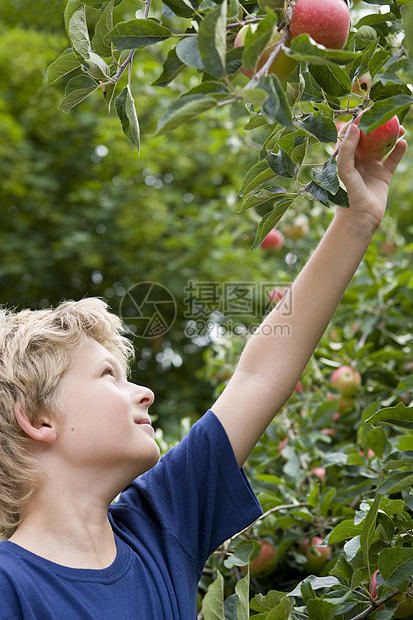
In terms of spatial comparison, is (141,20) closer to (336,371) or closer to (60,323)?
(60,323)

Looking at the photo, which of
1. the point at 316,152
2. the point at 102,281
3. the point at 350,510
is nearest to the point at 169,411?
the point at 102,281

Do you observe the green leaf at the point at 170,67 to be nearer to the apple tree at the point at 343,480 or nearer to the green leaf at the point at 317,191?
the green leaf at the point at 317,191

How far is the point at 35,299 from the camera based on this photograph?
5059 mm

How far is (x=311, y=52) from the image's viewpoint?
23.3 inches

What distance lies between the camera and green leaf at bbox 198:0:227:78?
0.58 m

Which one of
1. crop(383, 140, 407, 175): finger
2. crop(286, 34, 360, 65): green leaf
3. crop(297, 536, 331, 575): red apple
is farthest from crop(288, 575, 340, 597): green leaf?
crop(286, 34, 360, 65): green leaf

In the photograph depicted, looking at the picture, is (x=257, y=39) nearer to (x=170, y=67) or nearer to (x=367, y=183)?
(x=170, y=67)

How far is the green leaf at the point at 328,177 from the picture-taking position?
29.9 inches

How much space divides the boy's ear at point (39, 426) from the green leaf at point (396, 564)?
0.48 meters

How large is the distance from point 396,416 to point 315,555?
1.91ft

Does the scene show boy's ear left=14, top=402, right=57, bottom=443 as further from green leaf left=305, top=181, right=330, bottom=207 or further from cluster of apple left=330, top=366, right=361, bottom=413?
cluster of apple left=330, top=366, right=361, bottom=413

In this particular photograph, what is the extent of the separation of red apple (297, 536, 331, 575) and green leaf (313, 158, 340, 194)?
0.82 metres

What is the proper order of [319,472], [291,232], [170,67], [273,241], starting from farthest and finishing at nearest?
[291,232], [273,241], [319,472], [170,67]

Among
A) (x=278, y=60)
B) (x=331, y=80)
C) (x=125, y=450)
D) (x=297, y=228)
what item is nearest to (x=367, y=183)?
(x=331, y=80)
